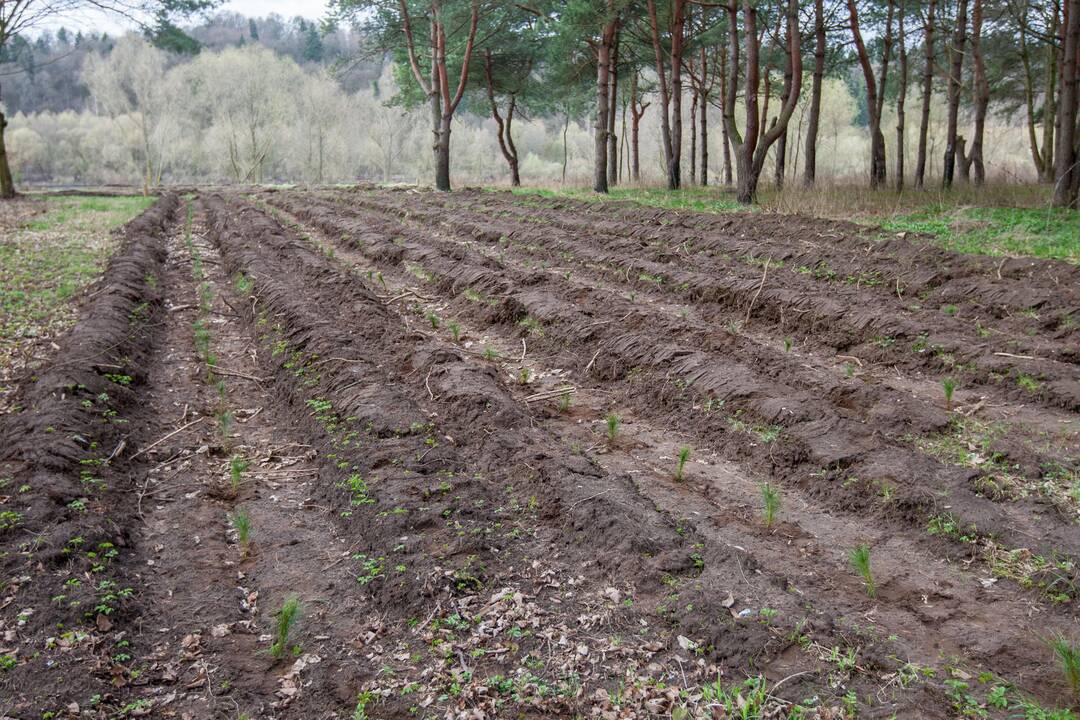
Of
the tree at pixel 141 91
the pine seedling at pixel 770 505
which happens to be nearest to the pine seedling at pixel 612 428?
the pine seedling at pixel 770 505

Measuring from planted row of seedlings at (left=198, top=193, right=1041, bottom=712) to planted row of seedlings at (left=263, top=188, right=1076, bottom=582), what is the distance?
1192 mm

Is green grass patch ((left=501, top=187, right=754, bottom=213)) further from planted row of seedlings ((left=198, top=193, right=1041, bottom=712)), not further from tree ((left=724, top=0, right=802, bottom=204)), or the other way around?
planted row of seedlings ((left=198, top=193, right=1041, bottom=712))

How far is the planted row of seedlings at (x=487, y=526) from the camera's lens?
10.9ft

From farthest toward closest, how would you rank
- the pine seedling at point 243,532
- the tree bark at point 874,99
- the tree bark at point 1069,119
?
the tree bark at point 874,99
the tree bark at point 1069,119
the pine seedling at point 243,532

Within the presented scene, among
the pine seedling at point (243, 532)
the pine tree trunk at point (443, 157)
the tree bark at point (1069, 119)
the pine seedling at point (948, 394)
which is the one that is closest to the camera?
the pine seedling at point (243, 532)

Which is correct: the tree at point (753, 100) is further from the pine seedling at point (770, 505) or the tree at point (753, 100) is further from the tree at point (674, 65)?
the pine seedling at point (770, 505)

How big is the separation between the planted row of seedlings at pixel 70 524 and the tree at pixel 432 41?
20504mm

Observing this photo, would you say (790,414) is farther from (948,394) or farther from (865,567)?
(865,567)

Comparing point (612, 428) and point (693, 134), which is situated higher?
point (693, 134)

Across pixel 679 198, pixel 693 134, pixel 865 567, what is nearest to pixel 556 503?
pixel 865 567

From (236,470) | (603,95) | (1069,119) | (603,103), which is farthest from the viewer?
(603,103)

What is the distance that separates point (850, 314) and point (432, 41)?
2255cm

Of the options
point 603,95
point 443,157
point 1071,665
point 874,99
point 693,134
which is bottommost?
point 1071,665

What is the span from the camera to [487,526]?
171 inches
